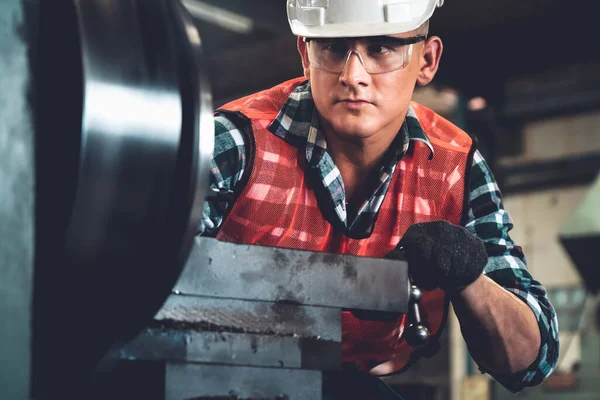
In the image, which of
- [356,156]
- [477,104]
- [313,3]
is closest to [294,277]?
[356,156]

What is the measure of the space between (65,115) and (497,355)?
3.18ft

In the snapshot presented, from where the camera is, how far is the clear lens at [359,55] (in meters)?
1.48

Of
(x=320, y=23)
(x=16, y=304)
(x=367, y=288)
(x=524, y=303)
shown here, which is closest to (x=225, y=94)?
(x=320, y=23)

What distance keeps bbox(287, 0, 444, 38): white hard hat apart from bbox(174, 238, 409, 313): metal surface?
2.22 feet

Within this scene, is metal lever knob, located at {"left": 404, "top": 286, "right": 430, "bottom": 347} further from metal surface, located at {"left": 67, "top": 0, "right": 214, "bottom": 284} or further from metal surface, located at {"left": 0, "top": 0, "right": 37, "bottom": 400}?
metal surface, located at {"left": 0, "top": 0, "right": 37, "bottom": 400}

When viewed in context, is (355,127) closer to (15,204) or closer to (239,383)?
(239,383)

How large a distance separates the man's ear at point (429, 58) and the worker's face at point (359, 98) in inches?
5.0

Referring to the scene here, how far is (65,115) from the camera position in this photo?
63 cm

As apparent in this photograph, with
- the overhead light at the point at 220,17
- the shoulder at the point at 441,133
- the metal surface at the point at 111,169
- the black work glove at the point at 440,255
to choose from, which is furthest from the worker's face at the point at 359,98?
the overhead light at the point at 220,17

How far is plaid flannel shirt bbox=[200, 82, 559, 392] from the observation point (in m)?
1.44

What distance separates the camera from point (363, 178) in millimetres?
1586

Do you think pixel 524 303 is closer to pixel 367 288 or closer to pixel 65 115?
pixel 367 288

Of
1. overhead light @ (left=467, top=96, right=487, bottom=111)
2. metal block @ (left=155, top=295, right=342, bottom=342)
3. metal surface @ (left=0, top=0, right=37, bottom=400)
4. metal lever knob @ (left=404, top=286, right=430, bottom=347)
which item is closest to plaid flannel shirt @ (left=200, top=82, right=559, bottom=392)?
metal lever knob @ (left=404, top=286, right=430, bottom=347)

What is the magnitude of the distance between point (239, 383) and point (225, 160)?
707mm
